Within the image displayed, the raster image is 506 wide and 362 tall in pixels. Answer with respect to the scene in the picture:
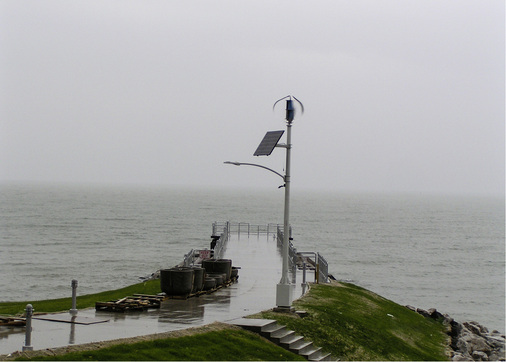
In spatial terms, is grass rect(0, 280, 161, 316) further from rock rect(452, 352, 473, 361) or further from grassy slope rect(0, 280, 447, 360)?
rock rect(452, 352, 473, 361)

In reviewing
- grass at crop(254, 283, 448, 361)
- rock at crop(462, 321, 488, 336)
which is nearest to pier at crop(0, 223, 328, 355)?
grass at crop(254, 283, 448, 361)

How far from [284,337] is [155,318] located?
3905 millimetres

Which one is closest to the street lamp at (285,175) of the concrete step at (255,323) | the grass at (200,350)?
the concrete step at (255,323)

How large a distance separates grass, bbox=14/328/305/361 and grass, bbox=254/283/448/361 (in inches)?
96.1

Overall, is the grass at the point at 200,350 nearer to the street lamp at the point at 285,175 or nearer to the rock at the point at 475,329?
the street lamp at the point at 285,175

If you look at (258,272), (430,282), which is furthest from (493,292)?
(258,272)

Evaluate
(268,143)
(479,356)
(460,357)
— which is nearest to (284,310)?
(268,143)

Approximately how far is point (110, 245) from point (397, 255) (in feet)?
103

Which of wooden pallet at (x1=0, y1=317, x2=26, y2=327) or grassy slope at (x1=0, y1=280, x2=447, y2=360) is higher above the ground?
wooden pallet at (x1=0, y1=317, x2=26, y2=327)

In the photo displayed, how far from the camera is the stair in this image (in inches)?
792

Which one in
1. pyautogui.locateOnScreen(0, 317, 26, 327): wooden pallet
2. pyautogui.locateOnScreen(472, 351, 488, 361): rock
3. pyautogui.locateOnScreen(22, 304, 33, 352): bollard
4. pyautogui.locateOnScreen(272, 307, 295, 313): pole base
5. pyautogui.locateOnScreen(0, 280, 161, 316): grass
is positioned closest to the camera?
pyautogui.locateOnScreen(22, 304, 33, 352): bollard

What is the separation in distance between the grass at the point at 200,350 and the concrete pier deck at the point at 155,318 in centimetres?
118

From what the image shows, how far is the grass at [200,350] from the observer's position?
53.0 ft

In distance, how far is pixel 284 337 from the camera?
20.6 m
